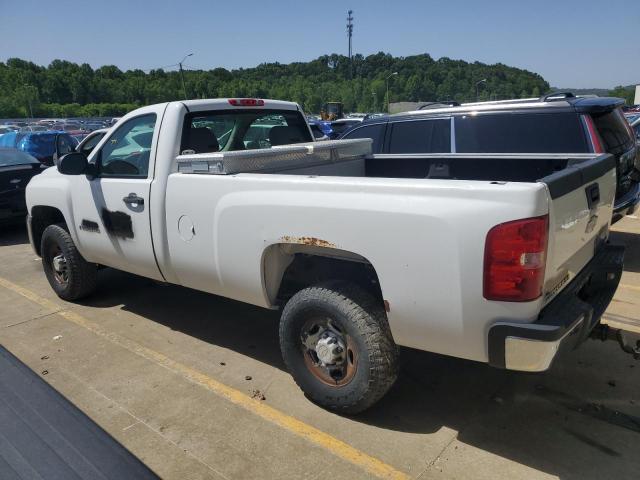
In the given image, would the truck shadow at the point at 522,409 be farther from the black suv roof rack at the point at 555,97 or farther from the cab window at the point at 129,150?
the black suv roof rack at the point at 555,97

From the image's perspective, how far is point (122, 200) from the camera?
4.16 meters

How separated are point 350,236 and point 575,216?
46.3 inches

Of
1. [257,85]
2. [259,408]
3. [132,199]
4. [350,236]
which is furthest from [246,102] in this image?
[257,85]

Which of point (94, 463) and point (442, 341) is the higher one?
point (442, 341)

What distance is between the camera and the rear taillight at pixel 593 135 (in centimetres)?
512

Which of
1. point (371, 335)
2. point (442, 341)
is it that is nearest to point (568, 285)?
point (442, 341)

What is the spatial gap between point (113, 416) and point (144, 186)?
168 cm

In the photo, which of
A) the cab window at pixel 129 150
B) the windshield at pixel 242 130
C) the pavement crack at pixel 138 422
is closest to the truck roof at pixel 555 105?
the windshield at pixel 242 130

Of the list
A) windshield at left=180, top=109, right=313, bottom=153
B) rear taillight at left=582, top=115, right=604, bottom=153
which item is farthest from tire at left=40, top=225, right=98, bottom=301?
rear taillight at left=582, top=115, right=604, bottom=153

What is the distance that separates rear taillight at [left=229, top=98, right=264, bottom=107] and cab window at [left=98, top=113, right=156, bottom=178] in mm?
724

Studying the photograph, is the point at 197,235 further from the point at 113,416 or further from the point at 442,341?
the point at 442,341

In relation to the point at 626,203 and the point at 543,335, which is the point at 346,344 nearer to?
the point at 543,335

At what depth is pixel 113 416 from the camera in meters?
3.25

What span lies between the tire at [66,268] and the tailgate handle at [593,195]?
14.7ft
